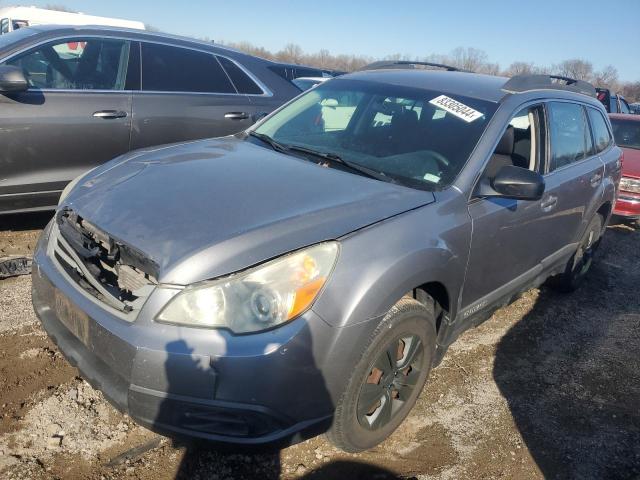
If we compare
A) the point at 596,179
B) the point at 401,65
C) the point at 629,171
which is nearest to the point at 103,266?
the point at 401,65

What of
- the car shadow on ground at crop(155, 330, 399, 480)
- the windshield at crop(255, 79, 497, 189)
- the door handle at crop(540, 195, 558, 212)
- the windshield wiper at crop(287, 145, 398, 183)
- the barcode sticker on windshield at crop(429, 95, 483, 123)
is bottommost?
the car shadow on ground at crop(155, 330, 399, 480)

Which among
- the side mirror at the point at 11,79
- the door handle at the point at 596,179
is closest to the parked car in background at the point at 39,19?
the side mirror at the point at 11,79

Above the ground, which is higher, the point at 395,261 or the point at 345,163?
the point at 345,163

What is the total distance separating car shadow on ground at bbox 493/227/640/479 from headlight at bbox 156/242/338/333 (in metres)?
1.62

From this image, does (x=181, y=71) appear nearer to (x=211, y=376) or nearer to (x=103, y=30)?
(x=103, y=30)

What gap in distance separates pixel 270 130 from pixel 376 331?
5.98 ft

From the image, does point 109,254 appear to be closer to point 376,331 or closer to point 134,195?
point 134,195

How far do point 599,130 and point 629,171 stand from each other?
3.02 m

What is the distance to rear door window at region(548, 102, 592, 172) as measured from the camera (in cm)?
352

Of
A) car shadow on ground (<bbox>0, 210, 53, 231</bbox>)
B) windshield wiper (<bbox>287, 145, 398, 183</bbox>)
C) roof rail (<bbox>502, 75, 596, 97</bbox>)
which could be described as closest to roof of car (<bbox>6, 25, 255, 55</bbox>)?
car shadow on ground (<bbox>0, 210, 53, 231</bbox>)

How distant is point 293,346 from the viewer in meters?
1.87

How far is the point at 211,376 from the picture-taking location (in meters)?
1.84

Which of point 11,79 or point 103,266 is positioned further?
point 11,79

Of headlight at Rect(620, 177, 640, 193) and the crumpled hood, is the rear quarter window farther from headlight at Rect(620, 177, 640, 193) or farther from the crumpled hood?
headlight at Rect(620, 177, 640, 193)
